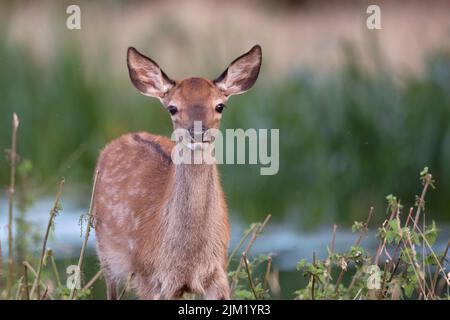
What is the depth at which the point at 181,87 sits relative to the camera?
27.6 feet

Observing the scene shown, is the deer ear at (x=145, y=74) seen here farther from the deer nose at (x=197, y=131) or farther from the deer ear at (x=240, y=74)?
the deer nose at (x=197, y=131)

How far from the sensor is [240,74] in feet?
28.5

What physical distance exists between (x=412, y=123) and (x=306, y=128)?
1129mm

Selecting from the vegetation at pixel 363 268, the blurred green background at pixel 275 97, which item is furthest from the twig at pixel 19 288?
the blurred green background at pixel 275 97

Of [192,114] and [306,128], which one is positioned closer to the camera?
[192,114]

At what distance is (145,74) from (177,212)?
999 millimetres

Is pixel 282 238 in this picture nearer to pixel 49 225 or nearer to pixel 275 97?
pixel 275 97

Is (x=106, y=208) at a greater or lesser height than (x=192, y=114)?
lesser

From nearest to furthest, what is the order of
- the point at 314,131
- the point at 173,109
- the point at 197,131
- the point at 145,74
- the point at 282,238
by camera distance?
the point at 197,131 → the point at 173,109 → the point at 145,74 → the point at 282,238 → the point at 314,131

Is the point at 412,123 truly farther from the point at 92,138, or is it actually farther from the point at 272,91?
the point at 92,138

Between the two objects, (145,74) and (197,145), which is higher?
(145,74)

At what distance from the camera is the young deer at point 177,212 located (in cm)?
827

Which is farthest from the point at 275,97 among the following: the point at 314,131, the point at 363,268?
the point at 363,268
